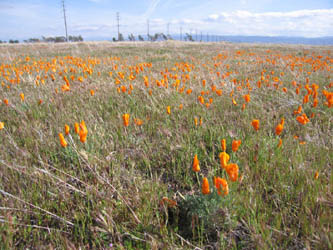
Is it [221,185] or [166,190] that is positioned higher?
[221,185]

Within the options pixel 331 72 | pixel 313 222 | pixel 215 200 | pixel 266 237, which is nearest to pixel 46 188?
pixel 215 200

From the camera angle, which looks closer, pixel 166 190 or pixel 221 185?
pixel 221 185

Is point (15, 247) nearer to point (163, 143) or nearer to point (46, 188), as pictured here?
point (46, 188)

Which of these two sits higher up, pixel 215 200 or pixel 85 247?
pixel 215 200

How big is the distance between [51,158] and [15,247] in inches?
33.7

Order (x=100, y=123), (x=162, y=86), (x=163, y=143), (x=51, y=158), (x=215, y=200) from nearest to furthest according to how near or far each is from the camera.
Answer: (x=215, y=200) < (x=51, y=158) < (x=163, y=143) < (x=100, y=123) < (x=162, y=86)

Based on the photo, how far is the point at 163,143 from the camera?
6.83ft

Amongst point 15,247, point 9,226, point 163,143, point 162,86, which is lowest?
point 15,247

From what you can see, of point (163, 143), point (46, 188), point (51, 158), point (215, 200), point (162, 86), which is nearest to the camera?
point (215, 200)

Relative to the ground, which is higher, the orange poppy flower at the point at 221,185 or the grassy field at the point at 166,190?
the orange poppy flower at the point at 221,185

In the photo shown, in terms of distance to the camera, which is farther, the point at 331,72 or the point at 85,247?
the point at 331,72

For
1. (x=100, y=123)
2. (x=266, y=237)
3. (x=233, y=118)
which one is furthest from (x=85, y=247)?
(x=233, y=118)

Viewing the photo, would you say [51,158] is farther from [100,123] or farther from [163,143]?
[163,143]

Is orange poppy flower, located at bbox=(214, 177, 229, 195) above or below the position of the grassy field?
above
